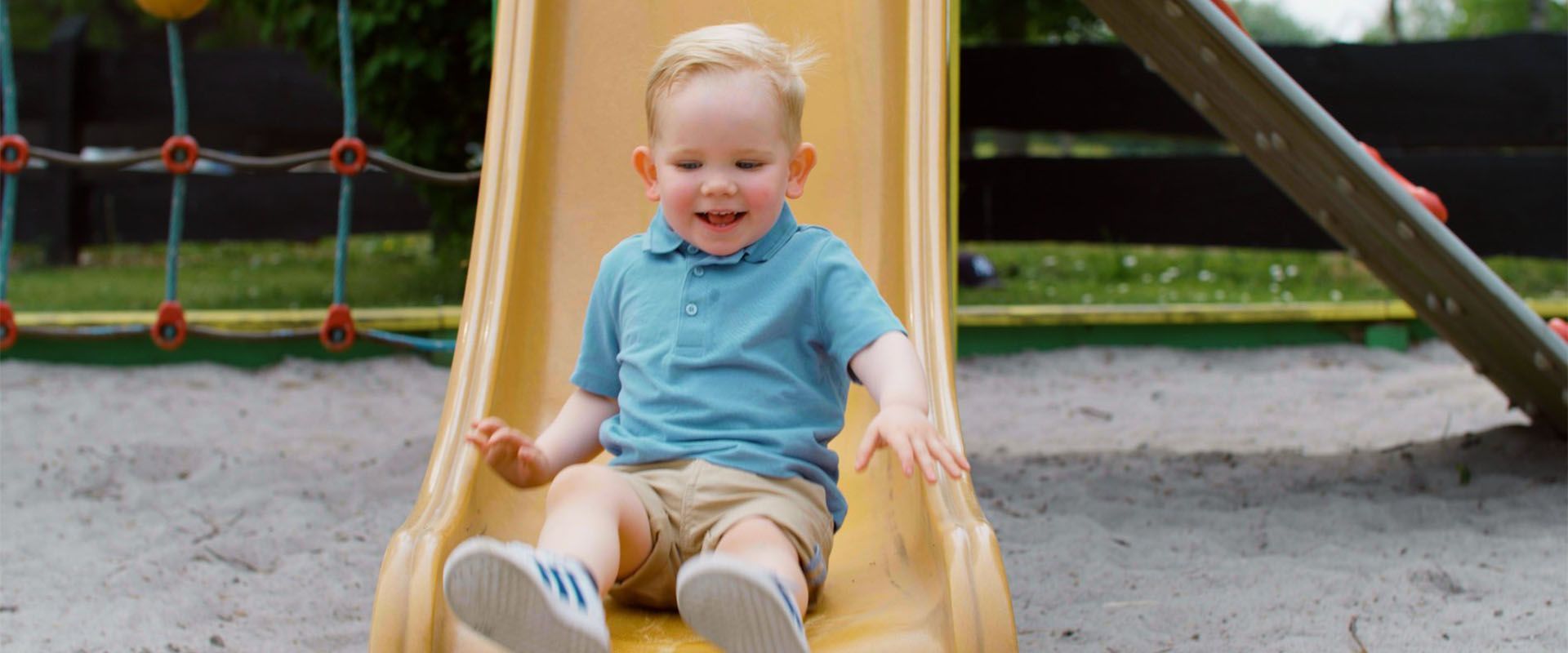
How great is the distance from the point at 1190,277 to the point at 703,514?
608cm

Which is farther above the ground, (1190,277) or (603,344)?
(603,344)

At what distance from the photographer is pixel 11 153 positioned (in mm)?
3406

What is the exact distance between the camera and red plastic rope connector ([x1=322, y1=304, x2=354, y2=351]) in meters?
3.51

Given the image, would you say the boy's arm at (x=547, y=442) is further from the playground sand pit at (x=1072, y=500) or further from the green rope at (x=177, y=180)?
the green rope at (x=177, y=180)

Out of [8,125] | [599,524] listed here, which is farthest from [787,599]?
[8,125]

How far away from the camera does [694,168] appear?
1.70 meters

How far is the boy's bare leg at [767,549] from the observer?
1.55 meters

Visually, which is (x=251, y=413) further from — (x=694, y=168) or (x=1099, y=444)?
(x=694, y=168)

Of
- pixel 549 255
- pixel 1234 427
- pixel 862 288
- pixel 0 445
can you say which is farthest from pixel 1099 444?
pixel 0 445

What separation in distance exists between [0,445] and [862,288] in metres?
2.71

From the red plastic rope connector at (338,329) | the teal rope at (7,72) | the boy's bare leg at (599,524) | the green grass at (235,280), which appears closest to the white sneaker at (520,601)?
the boy's bare leg at (599,524)

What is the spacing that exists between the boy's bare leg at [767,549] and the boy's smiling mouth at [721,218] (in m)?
0.36

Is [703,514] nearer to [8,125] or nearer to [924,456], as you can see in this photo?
[924,456]

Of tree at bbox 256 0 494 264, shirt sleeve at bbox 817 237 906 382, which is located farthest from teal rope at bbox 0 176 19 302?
shirt sleeve at bbox 817 237 906 382
